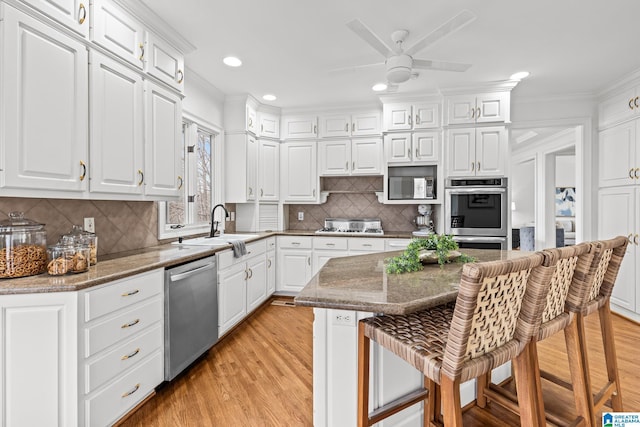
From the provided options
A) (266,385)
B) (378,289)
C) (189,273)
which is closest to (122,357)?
(189,273)

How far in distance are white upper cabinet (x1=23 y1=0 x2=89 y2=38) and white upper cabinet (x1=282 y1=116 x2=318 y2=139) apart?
2883 mm

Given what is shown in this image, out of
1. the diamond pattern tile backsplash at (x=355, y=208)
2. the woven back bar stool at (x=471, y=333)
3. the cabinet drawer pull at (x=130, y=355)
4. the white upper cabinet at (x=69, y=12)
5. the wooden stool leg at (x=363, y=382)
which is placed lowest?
the cabinet drawer pull at (x=130, y=355)

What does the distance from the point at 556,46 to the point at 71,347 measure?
4119 mm

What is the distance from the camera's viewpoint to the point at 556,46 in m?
2.84

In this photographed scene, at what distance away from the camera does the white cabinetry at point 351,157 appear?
4336mm

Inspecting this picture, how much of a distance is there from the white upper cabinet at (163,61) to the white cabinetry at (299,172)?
80.0 inches

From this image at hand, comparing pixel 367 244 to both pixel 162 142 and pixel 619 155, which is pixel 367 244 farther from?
pixel 619 155

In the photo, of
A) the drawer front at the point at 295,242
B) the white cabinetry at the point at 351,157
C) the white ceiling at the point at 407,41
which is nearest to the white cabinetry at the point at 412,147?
the white cabinetry at the point at 351,157

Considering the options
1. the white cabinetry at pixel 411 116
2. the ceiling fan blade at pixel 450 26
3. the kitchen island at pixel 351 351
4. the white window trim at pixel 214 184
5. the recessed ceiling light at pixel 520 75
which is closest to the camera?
the kitchen island at pixel 351 351

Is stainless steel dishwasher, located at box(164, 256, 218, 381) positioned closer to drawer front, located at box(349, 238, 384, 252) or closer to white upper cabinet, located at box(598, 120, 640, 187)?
drawer front, located at box(349, 238, 384, 252)

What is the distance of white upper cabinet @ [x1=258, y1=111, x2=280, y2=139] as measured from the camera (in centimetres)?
444

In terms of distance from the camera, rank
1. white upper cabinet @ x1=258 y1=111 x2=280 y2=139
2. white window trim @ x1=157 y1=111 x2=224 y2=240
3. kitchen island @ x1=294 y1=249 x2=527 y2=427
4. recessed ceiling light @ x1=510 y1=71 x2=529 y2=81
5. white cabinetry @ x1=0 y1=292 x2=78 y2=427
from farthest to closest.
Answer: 1. white upper cabinet @ x1=258 y1=111 x2=280 y2=139
2. recessed ceiling light @ x1=510 y1=71 x2=529 y2=81
3. white window trim @ x1=157 y1=111 x2=224 y2=240
4. white cabinetry @ x1=0 y1=292 x2=78 y2=427
5. kitchen island @ x1=294 y1=249 x2=527 y2=427

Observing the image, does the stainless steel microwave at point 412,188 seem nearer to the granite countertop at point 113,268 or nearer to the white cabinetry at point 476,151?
the white cabinetry at point 476,151

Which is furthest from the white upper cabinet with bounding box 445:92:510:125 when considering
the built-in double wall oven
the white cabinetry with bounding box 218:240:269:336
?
the white cabinetry with bounding box 218:240:269:336
